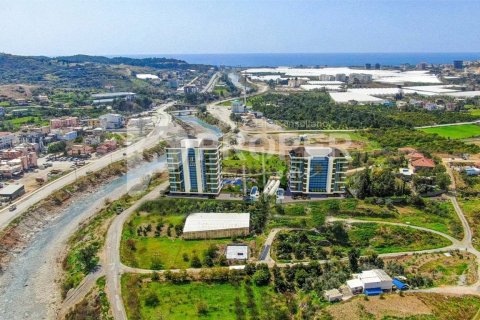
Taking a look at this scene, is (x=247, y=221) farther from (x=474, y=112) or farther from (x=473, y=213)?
(x=474, y=112)

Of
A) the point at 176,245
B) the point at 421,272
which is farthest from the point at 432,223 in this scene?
the point at 176,245

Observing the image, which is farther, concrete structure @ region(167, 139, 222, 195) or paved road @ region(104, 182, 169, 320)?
concrete structure @ region(167, 139, 222, 195)

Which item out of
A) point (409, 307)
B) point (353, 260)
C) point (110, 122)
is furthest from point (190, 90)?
point (409, 307)

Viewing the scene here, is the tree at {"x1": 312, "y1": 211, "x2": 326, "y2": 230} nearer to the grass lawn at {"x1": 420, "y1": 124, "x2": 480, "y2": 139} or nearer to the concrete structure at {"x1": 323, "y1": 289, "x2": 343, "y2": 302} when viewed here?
the concrete structure at {"x1": 323, "y1": 289, "x2": 343, "y2": 302}

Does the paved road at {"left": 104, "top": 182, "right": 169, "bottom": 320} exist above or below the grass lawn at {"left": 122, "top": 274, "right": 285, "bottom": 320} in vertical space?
below

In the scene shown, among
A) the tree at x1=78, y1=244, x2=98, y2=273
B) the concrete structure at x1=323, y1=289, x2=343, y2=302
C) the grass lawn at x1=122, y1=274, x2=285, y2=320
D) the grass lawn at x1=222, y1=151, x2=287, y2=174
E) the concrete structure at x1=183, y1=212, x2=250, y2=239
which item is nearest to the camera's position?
the concrete structure at x1=323, y1=289, x2=343, y2=302

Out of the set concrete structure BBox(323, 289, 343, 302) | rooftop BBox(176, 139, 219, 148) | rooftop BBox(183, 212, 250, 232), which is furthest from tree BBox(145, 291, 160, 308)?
rooftop BBox(176, 139, 219, 148)
